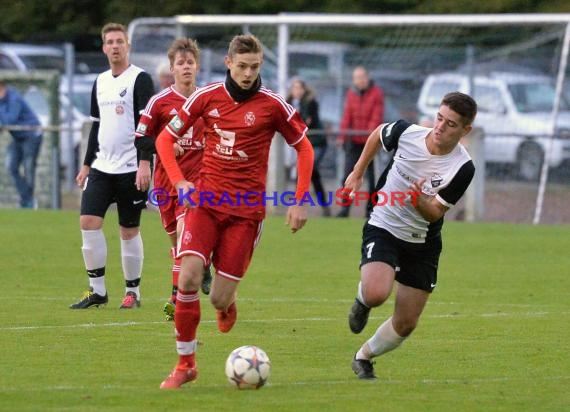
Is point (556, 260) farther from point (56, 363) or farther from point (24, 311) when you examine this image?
point (56, 363)

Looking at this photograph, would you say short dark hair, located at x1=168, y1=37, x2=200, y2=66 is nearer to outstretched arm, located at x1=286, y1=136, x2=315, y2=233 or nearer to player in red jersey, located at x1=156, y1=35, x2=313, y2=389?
player in red jersey, located at x1=156, y1=35, x2=313, y2=389

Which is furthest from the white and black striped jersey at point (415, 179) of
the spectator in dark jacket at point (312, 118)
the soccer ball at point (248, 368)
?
the spectator in dark jacket at point (312, 118)

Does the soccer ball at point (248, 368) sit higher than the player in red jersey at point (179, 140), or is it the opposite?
the player in red jersey at point (179, 140)

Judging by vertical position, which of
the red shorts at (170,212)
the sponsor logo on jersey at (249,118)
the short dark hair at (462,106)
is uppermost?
the short dark hair at (462,106)

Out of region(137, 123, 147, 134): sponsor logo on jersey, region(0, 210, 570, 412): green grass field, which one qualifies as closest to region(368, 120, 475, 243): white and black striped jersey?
region(0, 210, 570, 412): green grass field

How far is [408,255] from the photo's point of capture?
847cm

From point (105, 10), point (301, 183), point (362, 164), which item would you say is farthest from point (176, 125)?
point (105, 10)

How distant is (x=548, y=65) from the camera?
71.3 feet

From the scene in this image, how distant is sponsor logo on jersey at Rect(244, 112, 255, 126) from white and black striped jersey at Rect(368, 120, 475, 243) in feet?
2.75

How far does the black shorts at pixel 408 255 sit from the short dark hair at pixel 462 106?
32.7 inches

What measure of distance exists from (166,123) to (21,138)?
11129mm

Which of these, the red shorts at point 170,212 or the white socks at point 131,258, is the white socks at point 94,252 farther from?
the red shorts at point 170,212

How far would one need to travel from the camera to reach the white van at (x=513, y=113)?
2033 cm

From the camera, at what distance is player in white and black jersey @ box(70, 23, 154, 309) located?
36.2 feet
